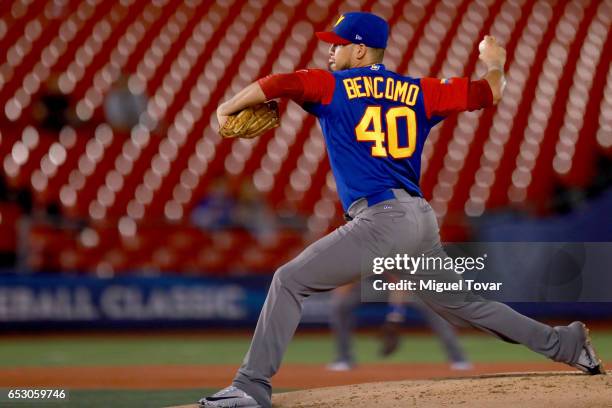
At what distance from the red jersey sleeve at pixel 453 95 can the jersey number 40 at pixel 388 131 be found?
0.11 meters

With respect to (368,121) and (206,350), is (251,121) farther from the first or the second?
(206,350)

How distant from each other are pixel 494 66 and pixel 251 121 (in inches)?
42.2

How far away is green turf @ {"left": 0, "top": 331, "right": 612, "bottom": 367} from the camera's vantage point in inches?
320

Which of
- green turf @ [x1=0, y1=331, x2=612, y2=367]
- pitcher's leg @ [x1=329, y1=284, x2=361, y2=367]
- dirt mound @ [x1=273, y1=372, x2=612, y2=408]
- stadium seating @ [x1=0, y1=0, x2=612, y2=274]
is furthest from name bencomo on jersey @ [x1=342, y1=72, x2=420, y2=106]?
stadium seating @ [x1=0, y1=0, x2=612, y2=274]

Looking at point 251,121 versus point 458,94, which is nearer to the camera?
point 251,121

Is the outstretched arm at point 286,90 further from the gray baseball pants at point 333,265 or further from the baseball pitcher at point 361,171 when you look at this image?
the gray baseball pants at point 333,265

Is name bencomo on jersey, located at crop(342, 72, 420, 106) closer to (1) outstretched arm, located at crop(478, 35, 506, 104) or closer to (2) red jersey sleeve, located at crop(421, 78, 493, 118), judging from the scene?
(2) red jersey sleeve, located at crop(421, 78, 493, 118)

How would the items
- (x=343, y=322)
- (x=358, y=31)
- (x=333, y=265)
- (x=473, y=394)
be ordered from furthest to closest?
(x=343, y=322), (x=473, y=394), (x=358, y=31), (x=333, y=265)

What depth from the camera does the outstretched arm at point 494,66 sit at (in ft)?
12.7

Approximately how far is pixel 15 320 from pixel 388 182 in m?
7.51

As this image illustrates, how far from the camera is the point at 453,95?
3801 mm

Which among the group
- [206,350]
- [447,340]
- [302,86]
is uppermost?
[206,350]

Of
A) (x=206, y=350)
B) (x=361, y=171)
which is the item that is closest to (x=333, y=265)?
(x=361, y=171)

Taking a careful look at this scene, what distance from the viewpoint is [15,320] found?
10.2m
